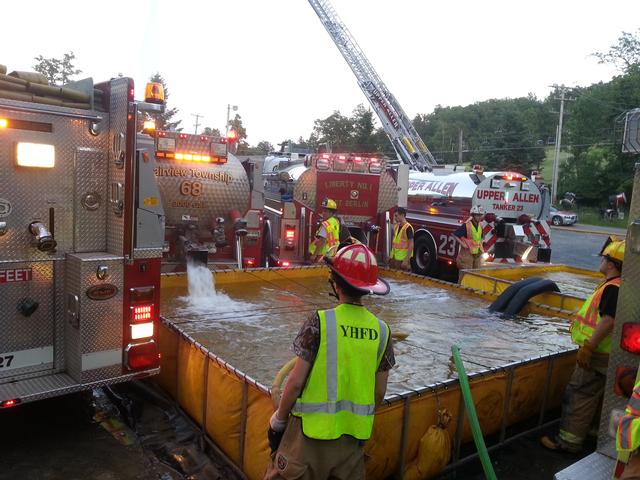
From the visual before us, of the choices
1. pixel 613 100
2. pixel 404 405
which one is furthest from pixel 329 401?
pixel 613 100

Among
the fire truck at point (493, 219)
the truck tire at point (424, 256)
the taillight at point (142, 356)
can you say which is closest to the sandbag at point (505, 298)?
the taillight at point (142, 356)

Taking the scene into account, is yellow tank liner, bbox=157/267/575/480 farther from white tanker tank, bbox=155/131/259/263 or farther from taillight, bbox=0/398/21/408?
white tanker tank, bbox=155/131/259/263

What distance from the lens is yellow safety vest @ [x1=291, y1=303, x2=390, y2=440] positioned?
2293 mm

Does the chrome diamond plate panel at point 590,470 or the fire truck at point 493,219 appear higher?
the fire truck at point 493,219

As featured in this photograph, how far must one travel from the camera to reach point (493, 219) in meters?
11.7

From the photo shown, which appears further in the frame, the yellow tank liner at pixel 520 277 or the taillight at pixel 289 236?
the taillight at pixel 289 236

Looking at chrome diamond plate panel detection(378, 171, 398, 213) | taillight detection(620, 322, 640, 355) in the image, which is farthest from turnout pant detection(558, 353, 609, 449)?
chrome diamond plate panel detection(378, 171, 398, 213)

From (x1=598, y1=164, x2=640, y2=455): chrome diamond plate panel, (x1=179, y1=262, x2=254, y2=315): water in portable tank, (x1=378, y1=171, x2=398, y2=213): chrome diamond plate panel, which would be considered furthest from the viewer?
(x1=378, y1=171, x2=398, y2=213): chrome diamond plate panel

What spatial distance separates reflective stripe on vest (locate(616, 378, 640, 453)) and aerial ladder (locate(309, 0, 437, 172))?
23376 mm

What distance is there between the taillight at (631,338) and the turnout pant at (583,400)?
1.54m

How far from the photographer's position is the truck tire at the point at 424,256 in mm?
12484

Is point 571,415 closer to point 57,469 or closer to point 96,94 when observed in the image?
point 57,469

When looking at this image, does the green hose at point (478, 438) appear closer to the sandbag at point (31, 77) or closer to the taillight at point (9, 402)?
the taillight at point (9, 402)

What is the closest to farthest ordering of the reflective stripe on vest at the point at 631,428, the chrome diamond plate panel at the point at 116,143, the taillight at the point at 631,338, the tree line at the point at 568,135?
the reflective stripe on vest at the point at 631,428, the taillight at the point at 631,338, the chrome diamond plate panel at the point at 116,143, the tree line at the point at 568,135
